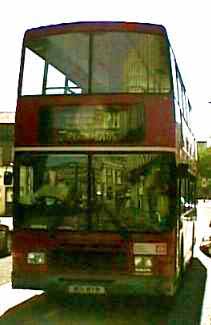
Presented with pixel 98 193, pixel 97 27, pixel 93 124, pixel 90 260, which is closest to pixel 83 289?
pixel 90 260

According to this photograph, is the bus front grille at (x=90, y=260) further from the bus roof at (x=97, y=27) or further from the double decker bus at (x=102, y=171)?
the bus roof at (x=97, y=27)

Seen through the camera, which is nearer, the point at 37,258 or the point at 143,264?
the point at 143,264

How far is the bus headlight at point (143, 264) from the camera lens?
11.0 m

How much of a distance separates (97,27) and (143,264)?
3.73 meters

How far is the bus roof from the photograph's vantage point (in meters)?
11.6

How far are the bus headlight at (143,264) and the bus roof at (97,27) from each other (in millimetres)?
3461

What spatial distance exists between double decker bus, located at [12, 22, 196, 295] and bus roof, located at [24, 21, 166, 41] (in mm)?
16

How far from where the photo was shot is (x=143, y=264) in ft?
36.2

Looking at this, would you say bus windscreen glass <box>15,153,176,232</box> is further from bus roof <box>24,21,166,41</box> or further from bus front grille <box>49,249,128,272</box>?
bus roof <box>24,21,166,41</box>

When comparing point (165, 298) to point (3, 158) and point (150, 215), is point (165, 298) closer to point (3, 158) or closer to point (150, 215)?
point (150, 215)

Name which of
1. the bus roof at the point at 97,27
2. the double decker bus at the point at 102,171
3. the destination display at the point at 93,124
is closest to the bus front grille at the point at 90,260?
the double decker bus at the point at 102,171

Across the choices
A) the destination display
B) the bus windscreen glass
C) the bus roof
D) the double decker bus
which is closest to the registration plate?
the double decker bus

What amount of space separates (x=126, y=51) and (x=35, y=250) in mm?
3358

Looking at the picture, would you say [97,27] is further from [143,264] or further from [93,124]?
[143,264]
